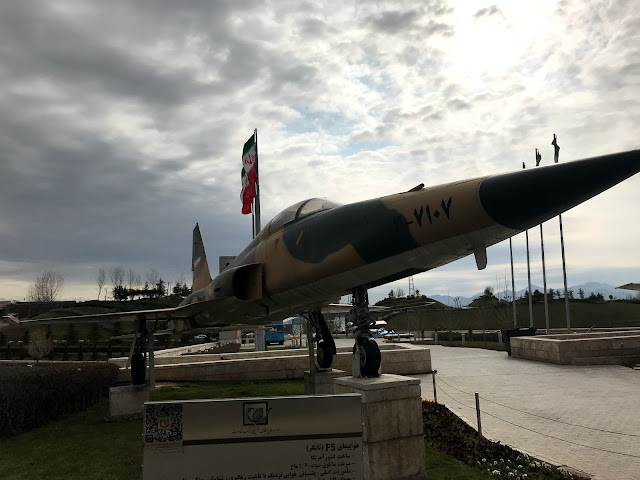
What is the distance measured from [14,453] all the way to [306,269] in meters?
7.14

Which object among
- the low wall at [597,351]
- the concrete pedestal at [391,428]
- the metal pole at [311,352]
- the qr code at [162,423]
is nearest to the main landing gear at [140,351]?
the metal pole at [311,352]

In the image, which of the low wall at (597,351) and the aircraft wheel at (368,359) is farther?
the low wall at (597,351)

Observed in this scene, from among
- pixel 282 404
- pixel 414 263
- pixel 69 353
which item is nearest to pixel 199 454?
pixel 282 404

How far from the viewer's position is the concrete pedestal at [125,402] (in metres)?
11.0

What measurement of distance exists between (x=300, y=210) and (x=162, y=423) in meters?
4.12

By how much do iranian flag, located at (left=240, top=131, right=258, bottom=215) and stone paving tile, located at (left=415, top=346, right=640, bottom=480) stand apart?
11.8 meters

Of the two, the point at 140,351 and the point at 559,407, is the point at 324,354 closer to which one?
the point at 140,351

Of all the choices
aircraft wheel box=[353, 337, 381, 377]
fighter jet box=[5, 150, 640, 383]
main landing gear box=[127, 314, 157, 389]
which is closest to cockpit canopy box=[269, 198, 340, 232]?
fighter jet box=[5, 150, 640, 383]

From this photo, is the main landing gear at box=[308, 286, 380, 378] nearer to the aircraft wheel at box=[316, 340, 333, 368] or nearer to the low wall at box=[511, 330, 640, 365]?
the aircraft wheel at box=[316, 340, 333, 368]

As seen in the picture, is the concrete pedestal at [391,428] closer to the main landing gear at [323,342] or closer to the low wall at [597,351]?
the main landing gear at [323,342]

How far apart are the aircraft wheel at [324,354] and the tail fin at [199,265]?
5.81 m

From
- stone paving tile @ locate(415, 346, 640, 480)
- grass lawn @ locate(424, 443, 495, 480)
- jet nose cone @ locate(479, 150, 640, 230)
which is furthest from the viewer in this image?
stone paving tile @ locate(415, 346, 640, 480)

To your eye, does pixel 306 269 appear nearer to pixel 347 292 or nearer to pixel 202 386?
pixel 347 292

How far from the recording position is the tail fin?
15102mm
